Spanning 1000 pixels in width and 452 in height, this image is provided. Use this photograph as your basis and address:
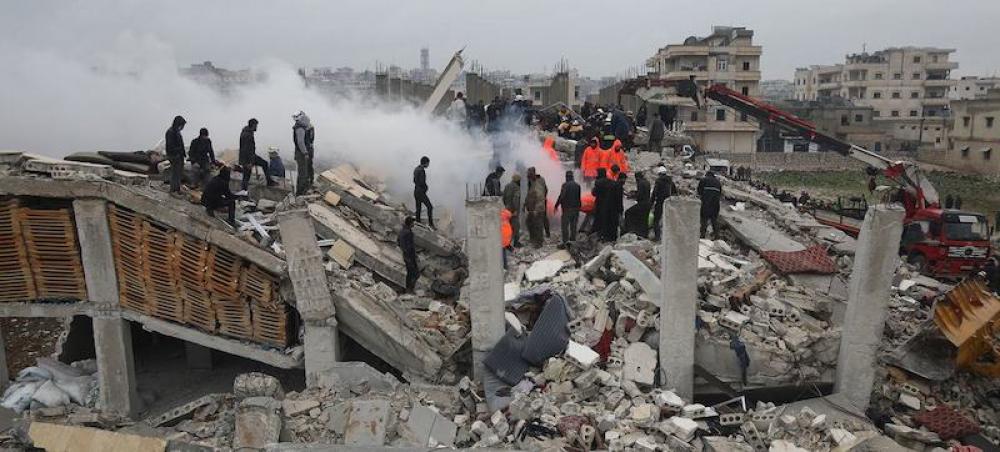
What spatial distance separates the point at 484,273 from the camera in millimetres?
8000

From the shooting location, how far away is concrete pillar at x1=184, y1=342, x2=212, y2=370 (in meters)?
12.5

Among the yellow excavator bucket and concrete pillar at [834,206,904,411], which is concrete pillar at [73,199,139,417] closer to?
concrete pillar at [834,206,904,411]

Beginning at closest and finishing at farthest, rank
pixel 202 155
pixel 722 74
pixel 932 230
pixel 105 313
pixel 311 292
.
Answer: pixel 311 292
pixel 105 313
pixel 202 155
pixel 932 230
pixel 722 74

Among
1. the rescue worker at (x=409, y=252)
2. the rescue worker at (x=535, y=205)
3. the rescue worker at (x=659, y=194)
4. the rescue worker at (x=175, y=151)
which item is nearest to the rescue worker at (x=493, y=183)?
the rescue worker at (x=535, y=205)

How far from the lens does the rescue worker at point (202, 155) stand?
1128 cm

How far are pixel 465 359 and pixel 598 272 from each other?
212 cm

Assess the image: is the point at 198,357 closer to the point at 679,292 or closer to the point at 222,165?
the point at 222,165

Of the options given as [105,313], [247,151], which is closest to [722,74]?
[247,151]

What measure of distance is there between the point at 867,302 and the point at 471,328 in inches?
176

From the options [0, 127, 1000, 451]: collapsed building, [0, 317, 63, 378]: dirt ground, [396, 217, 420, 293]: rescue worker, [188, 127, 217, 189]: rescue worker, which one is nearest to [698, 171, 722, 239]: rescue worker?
[0, 127, 1000, 451]: collapsed building

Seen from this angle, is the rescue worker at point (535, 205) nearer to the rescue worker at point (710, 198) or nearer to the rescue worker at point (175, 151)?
the rescue worker at point (710, 198)

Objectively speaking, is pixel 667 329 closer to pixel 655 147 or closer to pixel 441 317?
pixel 441 317

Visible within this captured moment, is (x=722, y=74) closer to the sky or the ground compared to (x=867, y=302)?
closer to the sky

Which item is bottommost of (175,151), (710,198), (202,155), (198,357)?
(198,357)
